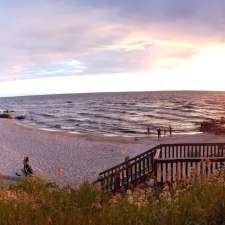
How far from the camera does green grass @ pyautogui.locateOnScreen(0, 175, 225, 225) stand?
5.21m

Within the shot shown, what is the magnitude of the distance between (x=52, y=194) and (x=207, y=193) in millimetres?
2340

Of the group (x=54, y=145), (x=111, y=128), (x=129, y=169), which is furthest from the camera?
(x=111, y=128)

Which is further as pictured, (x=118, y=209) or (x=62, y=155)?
(x=62, y=155)

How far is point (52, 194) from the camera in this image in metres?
6.82

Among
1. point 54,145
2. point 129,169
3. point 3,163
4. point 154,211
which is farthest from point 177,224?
point 54,145

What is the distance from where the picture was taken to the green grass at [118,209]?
5215mm

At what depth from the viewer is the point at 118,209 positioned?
559cm

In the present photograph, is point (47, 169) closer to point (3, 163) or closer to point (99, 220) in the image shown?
point (3, 163)

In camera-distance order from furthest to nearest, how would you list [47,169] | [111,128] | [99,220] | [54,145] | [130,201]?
[111,128], [54,145], [47,169], [130,201], [99,220]

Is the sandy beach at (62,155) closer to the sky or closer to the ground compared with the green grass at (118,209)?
closer to the ground

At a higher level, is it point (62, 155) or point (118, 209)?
point (118, 209)

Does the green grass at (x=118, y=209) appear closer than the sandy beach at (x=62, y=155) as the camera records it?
Yes

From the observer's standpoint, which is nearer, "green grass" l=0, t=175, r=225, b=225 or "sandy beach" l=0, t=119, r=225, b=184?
"green grass" l=0, t=175, r=225, b=225

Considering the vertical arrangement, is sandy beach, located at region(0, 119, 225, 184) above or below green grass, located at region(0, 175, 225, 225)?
below
